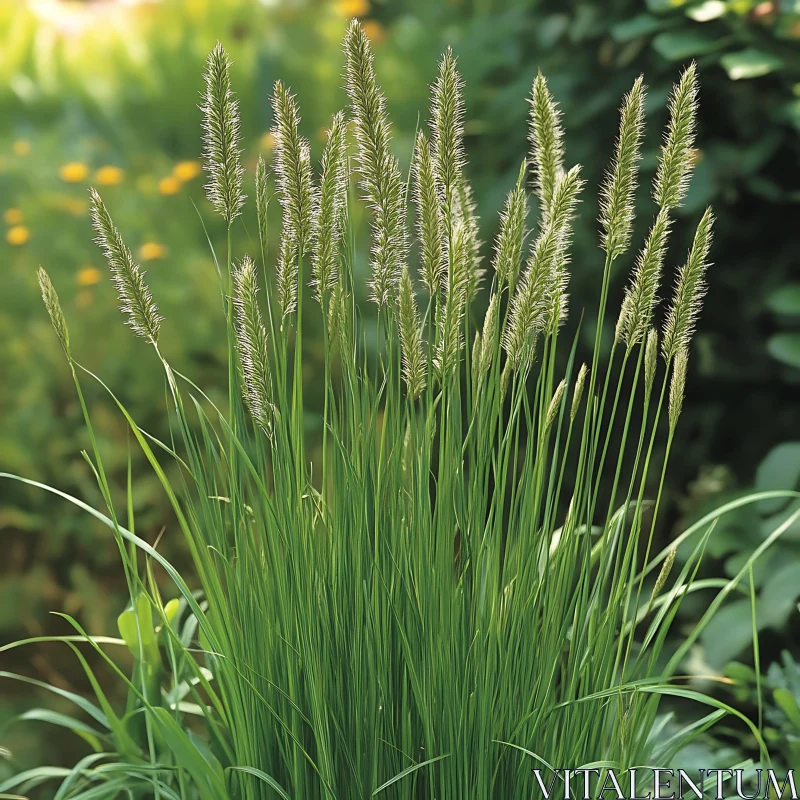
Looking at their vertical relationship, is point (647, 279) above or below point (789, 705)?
above

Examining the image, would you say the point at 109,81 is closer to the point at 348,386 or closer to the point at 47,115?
the point at 47,115

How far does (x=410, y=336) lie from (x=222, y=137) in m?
0.34

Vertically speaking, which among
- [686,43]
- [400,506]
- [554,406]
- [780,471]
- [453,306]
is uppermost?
[686,43]

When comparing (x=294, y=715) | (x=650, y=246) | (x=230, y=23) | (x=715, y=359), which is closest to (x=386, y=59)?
(x=230, y=23)

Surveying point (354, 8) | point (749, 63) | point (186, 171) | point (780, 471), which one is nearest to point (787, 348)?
point (780, 471)

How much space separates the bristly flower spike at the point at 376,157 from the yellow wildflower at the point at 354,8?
3.03 metres

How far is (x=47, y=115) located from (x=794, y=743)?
150 inches

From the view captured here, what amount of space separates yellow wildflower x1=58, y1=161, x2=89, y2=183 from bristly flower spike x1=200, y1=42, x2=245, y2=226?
252 cm

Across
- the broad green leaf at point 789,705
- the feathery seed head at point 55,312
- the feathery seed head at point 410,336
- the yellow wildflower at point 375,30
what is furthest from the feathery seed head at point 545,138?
the yellow wildflower at point 375,30

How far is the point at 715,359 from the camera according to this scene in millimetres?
2695

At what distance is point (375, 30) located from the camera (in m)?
4.03

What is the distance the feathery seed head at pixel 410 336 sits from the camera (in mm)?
1174

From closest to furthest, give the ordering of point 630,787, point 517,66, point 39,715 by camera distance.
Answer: point 630,787
point 39,715
point 517,66

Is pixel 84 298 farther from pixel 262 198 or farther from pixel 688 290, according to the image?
pixel 688 290
